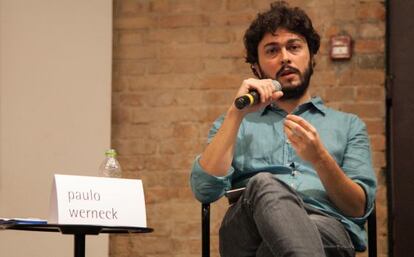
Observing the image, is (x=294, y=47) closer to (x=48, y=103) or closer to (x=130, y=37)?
(x=130, y=37)

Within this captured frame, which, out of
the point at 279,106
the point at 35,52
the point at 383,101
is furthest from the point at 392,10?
the point at 35,52

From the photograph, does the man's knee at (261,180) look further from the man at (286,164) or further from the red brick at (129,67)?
the red brick at (129,67)

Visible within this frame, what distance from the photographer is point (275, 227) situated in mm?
1975

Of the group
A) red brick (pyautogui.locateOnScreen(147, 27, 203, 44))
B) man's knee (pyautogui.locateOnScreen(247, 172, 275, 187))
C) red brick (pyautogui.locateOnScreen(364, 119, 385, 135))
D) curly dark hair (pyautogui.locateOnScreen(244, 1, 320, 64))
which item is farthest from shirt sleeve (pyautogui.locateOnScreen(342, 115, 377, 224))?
red brick (pyautogui.locateOnScreen(147, 27, 203, 44))

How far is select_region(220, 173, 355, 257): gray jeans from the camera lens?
6.34 ft

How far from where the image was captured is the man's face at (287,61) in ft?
8.77

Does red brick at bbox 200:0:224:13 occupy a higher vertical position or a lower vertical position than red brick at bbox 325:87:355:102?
higher

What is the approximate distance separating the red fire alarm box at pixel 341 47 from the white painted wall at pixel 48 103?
109 centimetres

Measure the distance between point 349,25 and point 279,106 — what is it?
40.2 inches

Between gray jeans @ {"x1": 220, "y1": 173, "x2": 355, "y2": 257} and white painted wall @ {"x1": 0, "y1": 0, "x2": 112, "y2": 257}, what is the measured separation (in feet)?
4.89

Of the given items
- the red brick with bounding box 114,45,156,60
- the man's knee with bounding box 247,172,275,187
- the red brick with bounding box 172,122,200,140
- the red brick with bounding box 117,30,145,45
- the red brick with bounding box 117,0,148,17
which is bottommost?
the man's knee with bounding box 247,172,275,187

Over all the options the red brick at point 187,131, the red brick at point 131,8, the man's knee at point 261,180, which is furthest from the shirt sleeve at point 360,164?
the red brick at point 131,8

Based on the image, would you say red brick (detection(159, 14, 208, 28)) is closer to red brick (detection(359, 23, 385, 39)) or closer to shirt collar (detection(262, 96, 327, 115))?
red brick (detection(359, 23, 385, 39))

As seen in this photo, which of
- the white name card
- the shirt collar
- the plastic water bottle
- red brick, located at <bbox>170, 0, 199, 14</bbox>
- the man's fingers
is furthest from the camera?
red brick, located at <bbox>170, 0, 199, 14</bbox>
